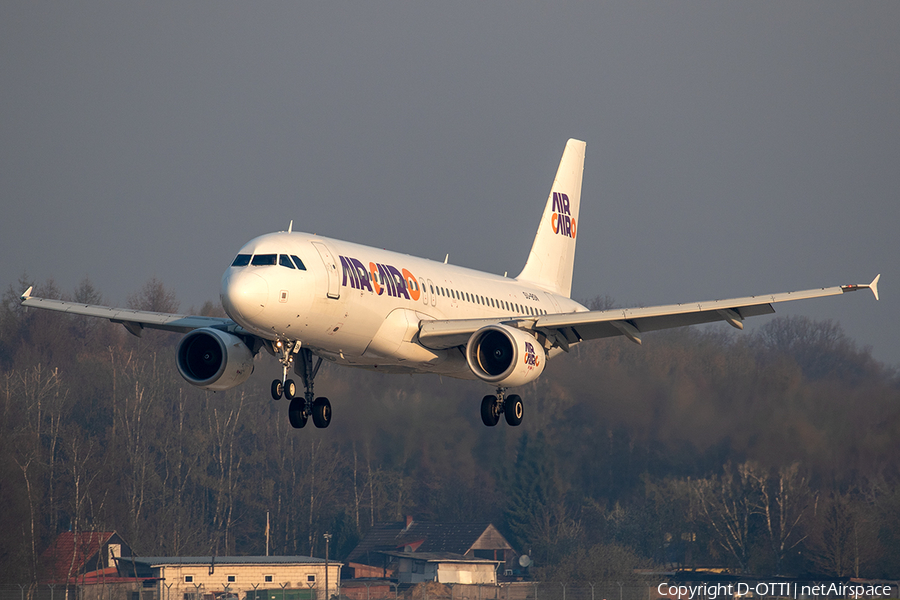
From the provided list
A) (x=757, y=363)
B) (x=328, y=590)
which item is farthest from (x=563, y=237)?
(x=328, y=590)

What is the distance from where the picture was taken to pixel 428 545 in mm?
67375

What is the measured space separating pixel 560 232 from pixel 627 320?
13.1m

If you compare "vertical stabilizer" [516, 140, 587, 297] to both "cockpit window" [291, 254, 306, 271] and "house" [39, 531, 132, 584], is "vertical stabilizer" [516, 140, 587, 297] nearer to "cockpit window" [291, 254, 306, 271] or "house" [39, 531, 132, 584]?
"cockpit window" [291, 254, 306, 271]

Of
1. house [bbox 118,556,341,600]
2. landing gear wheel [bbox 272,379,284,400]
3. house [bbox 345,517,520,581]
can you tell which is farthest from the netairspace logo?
landing gear wheel [bbox 272,379,284,400]

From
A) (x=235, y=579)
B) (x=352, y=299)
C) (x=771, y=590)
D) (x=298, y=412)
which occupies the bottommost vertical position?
(x=771, y=590)

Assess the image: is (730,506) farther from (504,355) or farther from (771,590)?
(504,355)

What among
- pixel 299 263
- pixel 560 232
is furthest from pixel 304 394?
pixel 560 232

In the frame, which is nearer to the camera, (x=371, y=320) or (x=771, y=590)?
(x=371, y=320)

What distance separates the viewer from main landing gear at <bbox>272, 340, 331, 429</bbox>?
28359 millimetres

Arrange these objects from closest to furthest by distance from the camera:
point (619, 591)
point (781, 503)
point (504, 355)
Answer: point (504, 355), point (619, 591), point (781, 503)

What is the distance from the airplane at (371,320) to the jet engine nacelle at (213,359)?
0.03 metres

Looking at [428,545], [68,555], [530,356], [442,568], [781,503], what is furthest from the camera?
[428,545]

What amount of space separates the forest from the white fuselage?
14200mm

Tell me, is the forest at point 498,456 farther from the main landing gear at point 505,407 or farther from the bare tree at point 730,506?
the main landing gear at point 505,407
